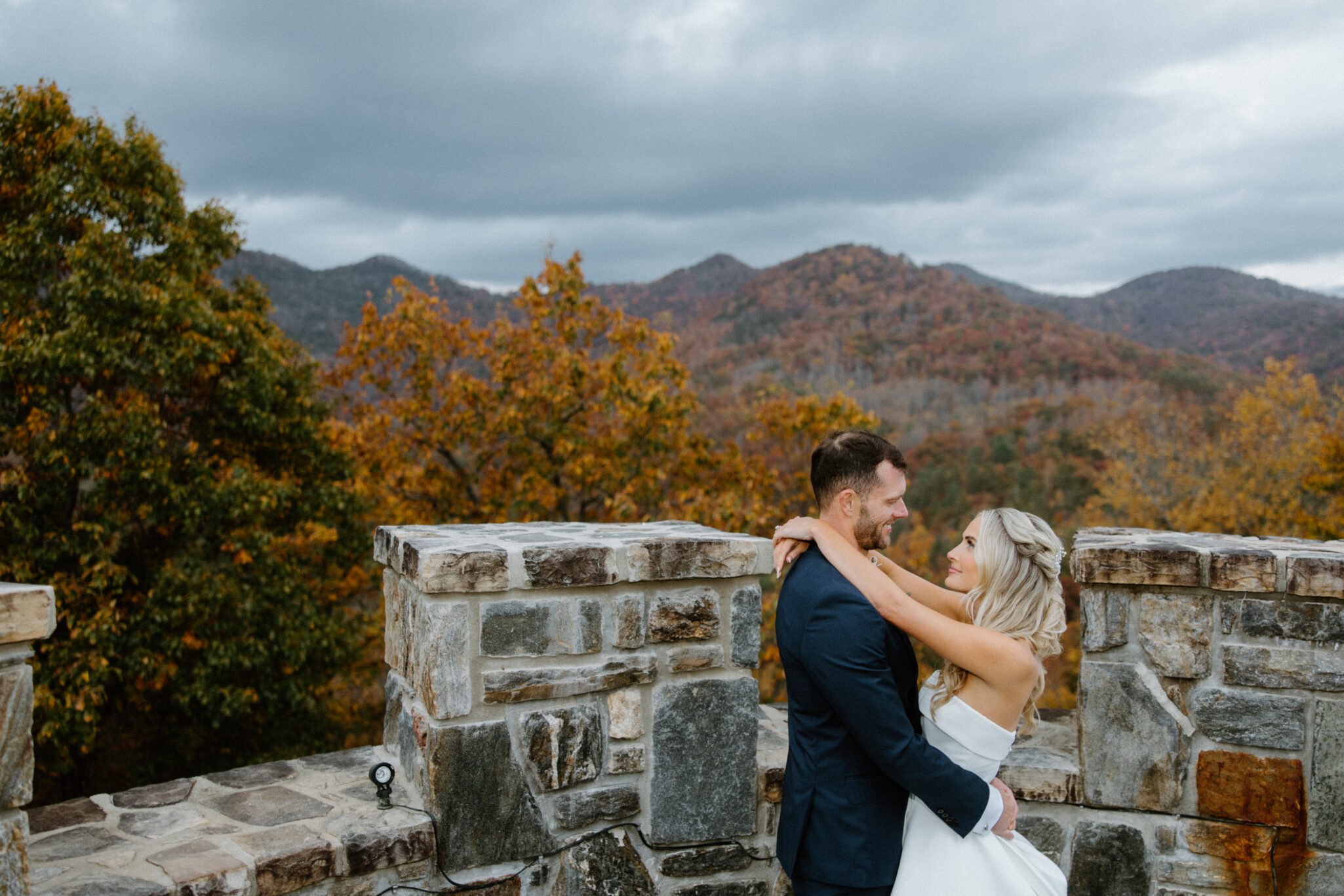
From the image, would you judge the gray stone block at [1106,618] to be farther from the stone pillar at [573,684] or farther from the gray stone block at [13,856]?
the gray stone block at [13,856]

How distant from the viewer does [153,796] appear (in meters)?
2.25

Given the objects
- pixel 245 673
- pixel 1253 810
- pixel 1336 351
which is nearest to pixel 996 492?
pixel 1336 351

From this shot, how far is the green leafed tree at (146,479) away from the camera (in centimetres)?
604

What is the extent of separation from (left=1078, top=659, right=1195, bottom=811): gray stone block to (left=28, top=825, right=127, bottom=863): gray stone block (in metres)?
2.50

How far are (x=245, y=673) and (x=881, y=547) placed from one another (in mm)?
6445

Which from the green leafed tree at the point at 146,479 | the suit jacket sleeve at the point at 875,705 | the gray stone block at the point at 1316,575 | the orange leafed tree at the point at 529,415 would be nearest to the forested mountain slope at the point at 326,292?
the orange leafed tree at the point at 529,415

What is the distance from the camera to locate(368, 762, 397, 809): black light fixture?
2184 millimetres

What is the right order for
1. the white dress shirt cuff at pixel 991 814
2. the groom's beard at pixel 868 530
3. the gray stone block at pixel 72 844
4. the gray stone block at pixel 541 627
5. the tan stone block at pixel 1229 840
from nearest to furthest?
the white dress shirt cuff at pixel 991 814 → the gray stone block at pixel 72 844 → the groom's beard at pixel 868 530 → the gray stone block at pixel 541 627 → the tan stone block at pixel 1229 840

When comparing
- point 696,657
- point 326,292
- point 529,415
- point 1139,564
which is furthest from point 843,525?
point 326,292

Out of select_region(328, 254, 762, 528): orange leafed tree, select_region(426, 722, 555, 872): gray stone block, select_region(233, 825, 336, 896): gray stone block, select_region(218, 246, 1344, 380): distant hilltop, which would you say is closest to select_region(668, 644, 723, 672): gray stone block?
A: select_region(426, 722, 555, 872): gray stone block

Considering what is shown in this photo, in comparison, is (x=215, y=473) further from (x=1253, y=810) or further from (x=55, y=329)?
(x=1253, y=810)

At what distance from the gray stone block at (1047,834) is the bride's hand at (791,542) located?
50.3 inches

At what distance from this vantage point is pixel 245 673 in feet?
22.9

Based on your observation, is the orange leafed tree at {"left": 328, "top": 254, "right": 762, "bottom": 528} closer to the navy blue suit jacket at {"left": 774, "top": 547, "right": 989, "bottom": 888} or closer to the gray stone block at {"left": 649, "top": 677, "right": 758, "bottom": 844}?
the gray stone block at {"left": 649, "top": 677, "right": 758, "bottom": 844}
